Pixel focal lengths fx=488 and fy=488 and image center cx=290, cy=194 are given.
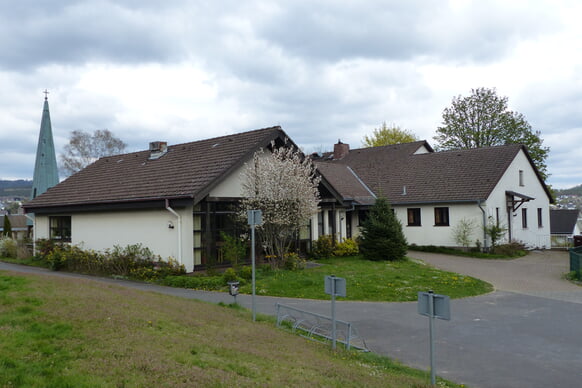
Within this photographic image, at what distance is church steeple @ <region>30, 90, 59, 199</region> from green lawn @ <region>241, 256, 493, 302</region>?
100 feet

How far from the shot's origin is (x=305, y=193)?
18844 millimetres

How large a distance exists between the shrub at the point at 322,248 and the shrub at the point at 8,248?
599 inches

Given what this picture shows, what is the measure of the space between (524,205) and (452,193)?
7.33 metres

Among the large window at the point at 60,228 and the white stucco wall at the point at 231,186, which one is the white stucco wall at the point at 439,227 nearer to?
the white stucco wall at the point at 231,186

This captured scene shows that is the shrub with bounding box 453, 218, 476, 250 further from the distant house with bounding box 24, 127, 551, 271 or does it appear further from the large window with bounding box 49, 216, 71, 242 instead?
the large window with bounding box 49, 216, 71, 242

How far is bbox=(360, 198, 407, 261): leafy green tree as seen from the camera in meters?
22.5

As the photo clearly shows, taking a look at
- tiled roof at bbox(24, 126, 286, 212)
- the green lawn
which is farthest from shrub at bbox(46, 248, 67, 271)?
the green lawn

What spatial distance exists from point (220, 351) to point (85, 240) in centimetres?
1663

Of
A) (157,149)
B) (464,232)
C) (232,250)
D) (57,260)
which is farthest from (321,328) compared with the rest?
(464,232)

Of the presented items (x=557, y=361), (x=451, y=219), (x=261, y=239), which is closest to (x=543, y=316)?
(x=557, y=361)

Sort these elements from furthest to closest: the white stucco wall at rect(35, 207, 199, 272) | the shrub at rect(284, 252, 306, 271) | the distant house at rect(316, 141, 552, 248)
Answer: the distant house at rect(316, 141, 552, 248) < the shrub at rect(284, 252, 306, 271) < the white stucco wall at rect(35, 207, 199, 272)

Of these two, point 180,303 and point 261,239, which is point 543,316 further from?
point 261,239

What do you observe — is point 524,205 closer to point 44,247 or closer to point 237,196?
point 237,196

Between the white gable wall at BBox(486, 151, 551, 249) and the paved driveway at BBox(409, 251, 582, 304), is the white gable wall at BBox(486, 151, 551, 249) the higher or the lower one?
the higher one
